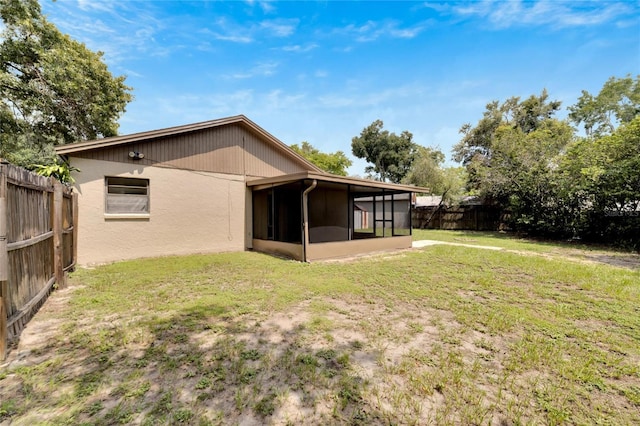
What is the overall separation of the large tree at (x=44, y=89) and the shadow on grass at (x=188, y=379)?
14.7 meters

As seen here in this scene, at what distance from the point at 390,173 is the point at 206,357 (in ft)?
106

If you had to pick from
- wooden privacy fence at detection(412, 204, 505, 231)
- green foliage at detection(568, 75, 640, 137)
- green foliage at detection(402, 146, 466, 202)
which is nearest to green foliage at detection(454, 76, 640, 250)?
wooden privacy fence at detection(412, 204, 505, 231)

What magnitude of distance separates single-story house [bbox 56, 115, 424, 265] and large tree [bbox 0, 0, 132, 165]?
858 centimetres

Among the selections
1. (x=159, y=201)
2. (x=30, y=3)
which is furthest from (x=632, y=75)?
(x=30, y=3)

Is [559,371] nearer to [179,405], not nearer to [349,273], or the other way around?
[179,405]

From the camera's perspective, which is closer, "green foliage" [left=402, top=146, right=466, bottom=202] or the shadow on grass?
the shadow on grass

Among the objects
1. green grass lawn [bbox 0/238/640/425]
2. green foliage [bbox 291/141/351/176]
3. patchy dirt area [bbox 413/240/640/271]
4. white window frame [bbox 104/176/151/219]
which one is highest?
green foliage [bbox 291/141/351/176]

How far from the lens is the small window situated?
725 centimetres

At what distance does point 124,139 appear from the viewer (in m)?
7.13

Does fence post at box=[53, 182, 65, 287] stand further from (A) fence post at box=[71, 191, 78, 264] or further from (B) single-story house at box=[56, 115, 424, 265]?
(B) single-story house at box=[56, 115, 424, 265]

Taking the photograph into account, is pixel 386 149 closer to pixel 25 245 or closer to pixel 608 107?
pixel 608 107

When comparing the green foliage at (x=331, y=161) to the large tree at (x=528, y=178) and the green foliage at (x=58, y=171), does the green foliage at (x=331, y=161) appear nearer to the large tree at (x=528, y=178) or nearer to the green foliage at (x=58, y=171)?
the large tree at (x=528, y=178)

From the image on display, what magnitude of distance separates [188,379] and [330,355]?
131 centimetres

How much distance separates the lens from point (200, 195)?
870cm
